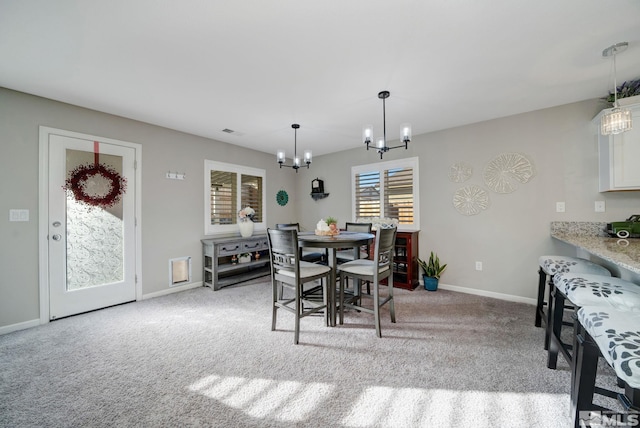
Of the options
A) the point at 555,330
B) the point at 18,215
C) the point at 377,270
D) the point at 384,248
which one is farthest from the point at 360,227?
the point at 18,215

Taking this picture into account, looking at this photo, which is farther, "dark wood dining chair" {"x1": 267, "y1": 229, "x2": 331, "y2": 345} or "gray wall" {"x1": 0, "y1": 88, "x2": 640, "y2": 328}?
"gray wall" {"x1": 0, "y1": 88, "x2": 640, "y2": 328}

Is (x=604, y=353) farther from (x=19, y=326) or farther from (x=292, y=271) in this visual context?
(x=19, y=326)

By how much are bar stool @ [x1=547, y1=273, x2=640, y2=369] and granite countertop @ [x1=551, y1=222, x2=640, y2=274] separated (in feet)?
0.65

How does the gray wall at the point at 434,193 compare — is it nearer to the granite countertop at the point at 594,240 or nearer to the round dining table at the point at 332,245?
the granite countertop at the point at 594,240

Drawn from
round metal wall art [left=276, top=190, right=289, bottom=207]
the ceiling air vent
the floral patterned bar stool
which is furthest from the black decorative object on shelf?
the floral patterned bar stool

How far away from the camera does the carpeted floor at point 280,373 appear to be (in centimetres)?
148

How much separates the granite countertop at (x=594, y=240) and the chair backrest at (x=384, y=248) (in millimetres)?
1471

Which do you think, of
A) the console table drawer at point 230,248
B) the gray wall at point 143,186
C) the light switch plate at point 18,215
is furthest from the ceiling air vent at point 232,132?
→ the light switch plate at point 18,215

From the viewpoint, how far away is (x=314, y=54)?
2037 millimetres

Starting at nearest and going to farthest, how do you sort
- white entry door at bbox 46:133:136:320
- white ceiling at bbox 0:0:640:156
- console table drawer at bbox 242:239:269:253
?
white ceiling at bbox 0:0:640:156
white entry door at bbox 46:133:136:320
console table drawer at bbox 242:239:269:253

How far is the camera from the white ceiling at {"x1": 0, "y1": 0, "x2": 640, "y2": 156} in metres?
1.60

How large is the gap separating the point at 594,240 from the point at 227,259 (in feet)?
15.8

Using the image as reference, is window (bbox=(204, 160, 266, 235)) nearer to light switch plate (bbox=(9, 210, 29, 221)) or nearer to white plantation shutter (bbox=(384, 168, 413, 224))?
light switch plate (bbox=(9, 210, 29, 221))

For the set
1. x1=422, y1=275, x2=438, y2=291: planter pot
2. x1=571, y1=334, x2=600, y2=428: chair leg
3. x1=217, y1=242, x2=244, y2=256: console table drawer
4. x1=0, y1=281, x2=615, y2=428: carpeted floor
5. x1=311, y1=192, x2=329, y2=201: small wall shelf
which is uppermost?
x1=311, y1=192, x2=329, y2=201: small wall shelf
